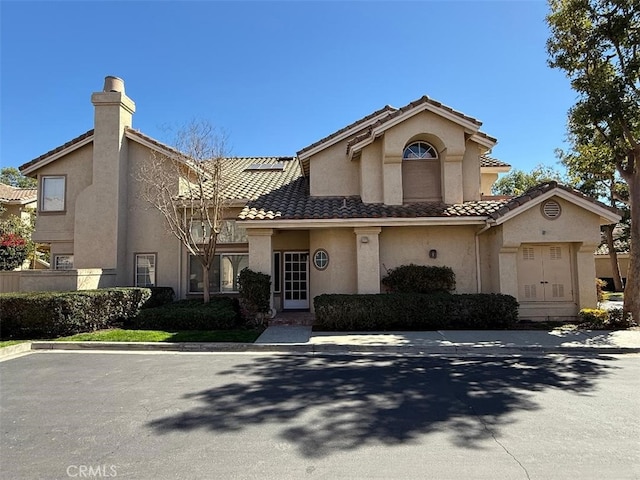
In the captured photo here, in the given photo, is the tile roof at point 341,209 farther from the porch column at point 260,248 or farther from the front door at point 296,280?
the front door at point 296,280

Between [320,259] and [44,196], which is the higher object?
[44,196]

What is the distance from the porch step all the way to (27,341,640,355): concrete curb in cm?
293

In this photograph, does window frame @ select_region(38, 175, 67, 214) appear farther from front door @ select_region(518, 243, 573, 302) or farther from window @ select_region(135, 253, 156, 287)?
front door @ select_region(518, 243, 573, 302)

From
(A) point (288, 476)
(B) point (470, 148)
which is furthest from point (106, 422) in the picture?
(B) point (470, 148)

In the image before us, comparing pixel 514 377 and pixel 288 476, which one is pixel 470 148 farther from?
pixel 288 476

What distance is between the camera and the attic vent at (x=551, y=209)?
12.4 meters

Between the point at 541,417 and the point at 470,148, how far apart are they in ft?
38.1

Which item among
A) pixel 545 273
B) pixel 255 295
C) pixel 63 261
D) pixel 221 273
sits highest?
pixel 63 261

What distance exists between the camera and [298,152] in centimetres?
1531

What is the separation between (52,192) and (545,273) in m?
19.1

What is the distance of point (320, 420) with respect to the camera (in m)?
5.03

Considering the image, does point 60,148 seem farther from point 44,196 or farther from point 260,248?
point 260,248

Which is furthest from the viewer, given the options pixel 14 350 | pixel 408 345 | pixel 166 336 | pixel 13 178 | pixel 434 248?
pixel 13 178

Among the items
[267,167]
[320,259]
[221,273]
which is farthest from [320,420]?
[267,167]
